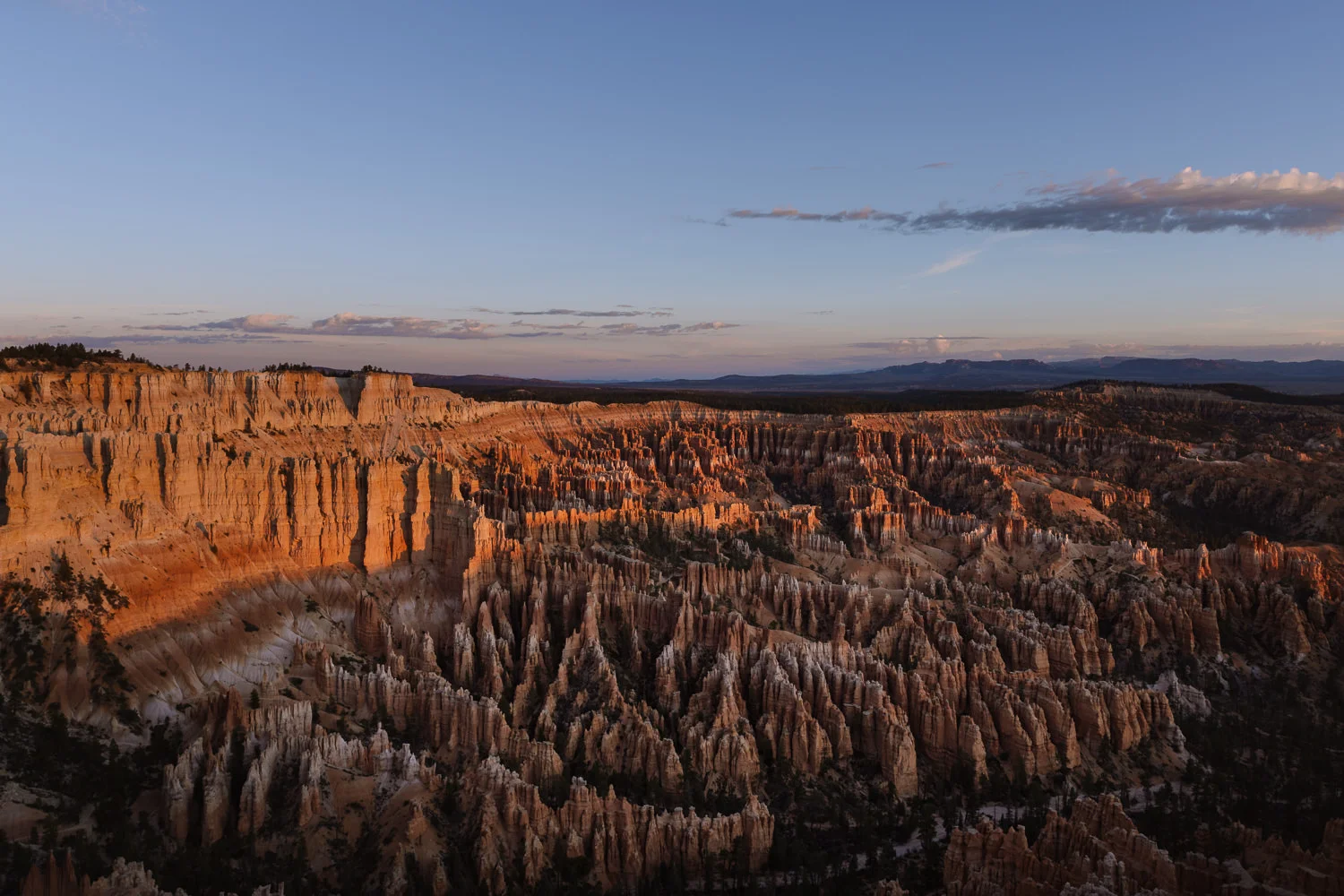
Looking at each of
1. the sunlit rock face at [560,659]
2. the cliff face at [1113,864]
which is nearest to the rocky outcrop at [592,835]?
the sunlit rock face at [560,659]

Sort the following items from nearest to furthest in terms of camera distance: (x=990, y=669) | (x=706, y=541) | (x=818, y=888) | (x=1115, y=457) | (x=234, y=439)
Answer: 1. (x=818, y=888)
2. (x=990, y=669)
3. (x=234, y=439)
4. (x=706, y=541)
5. (x=1115, y=457)

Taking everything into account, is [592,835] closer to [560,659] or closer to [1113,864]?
[560,659]

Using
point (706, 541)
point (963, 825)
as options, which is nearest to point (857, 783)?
point (963, 825)

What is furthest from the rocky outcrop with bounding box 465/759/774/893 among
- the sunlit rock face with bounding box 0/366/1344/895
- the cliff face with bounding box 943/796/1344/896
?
the cliff face with bounding box 943/796/1344/896

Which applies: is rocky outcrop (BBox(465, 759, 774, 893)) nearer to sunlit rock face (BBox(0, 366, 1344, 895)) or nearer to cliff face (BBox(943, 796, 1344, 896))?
sunlit rock face (BBox(0, 366, 1344, 895))

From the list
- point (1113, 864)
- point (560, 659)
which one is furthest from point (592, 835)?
point (1113, 864)

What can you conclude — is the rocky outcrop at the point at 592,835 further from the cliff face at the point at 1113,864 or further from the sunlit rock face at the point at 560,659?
the cliff face at the point at 1113,864

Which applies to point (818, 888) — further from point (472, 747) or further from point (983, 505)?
point (983, 505)

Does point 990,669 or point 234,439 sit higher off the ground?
point 234,439
